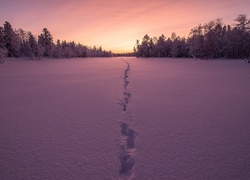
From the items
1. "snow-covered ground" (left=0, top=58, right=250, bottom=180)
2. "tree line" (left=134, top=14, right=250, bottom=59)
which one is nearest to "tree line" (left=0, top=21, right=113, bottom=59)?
"snow-covered ground" (left=0, top=58, right=250, bottom=180)

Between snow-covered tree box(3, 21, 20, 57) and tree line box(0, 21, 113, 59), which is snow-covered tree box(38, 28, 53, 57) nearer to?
tree line box(0, 21, 113, 59)

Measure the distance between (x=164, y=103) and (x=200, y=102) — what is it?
3.82ft

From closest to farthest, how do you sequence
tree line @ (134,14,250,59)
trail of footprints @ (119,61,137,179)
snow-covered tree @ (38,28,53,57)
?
1. trail of footprints @ (119,61,137,179)
2. tree line @ (134,14,250,59)
3. snow-covered tree @ (38,28,53,57)

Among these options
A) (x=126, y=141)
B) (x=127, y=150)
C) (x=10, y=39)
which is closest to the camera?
(x=127, y=150)

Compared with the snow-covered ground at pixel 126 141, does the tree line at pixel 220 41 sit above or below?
above

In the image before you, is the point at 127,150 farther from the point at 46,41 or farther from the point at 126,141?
the point at 46,41

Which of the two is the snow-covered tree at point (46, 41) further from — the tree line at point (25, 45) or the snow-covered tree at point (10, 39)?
the snow-covered tree at point (10, 39)

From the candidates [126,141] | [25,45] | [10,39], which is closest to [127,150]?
[126,141]

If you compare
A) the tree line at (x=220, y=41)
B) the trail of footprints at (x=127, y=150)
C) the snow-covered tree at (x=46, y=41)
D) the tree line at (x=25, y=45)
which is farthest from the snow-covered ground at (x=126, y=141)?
the snow-covered tree at (x=46, y=41)

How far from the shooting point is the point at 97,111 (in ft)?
15.6

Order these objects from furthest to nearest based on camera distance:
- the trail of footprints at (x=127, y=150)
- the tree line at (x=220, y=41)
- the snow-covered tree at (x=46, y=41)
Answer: the snow-covered tree at (x=46, y=41)
the tree line at (x=220, y=41)
the trail of footprints at (x=127, y=150)

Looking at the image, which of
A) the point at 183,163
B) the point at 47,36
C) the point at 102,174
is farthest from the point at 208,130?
the point at 47,36

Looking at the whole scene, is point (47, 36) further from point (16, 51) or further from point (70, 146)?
point (70, 146)

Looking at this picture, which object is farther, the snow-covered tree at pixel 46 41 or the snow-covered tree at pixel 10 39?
the snow-covered tree at pixel 46 41
